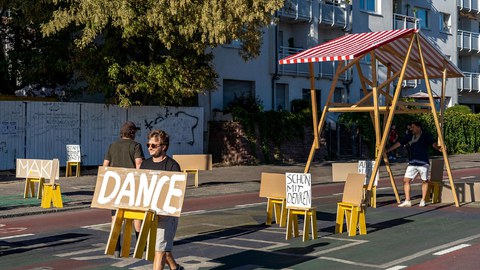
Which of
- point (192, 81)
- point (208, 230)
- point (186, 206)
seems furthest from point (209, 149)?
point (208, 230)

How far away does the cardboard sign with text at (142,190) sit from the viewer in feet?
23.9

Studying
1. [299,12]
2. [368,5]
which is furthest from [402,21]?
[299,12]

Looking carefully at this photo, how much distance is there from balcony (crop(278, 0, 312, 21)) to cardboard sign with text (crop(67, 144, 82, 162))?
15569 mm

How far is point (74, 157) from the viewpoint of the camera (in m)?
23.2

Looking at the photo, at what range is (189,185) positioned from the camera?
69.7 feet

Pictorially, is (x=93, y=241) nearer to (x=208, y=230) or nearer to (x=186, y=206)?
(x=208, y=230)

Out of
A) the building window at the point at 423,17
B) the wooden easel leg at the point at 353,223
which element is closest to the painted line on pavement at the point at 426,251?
the wooden easel leg at the point at 353,223

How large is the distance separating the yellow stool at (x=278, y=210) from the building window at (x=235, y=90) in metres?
20.2

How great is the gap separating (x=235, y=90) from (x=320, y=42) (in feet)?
24.5

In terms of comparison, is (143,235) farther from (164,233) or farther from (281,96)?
(281,96)

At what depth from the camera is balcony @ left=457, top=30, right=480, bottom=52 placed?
50.7 metres

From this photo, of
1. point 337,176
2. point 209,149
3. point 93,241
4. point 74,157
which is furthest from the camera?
point 209,149

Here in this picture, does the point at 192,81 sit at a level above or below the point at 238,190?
above

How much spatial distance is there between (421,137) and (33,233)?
8141 millimetres
